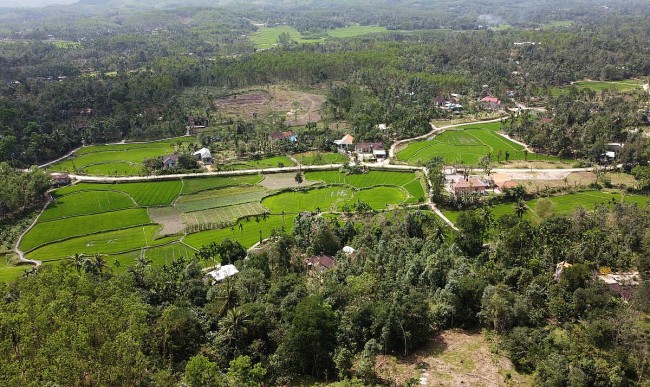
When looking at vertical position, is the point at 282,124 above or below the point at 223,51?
below

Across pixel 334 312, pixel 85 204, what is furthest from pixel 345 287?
pixel 85 204

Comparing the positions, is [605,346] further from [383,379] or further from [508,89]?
[508,89]

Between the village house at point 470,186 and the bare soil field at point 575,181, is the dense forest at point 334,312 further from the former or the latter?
the bare soil field at point 575,181

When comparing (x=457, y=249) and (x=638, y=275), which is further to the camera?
(x=457, y=249)

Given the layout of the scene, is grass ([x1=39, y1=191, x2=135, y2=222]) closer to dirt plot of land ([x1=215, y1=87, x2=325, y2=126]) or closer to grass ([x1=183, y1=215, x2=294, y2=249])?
grass ([x1=183, y1=215, x2=294, y2=249])

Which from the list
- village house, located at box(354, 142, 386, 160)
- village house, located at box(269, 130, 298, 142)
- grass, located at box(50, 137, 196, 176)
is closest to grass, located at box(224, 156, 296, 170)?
village house, located at box(269, 130, 298, 142)

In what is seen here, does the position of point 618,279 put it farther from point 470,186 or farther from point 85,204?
point 85,204

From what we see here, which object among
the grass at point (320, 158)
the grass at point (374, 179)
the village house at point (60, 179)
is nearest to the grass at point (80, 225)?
the village house at point (60, 179)

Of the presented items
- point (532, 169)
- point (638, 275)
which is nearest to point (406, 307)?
point (638, 275)
